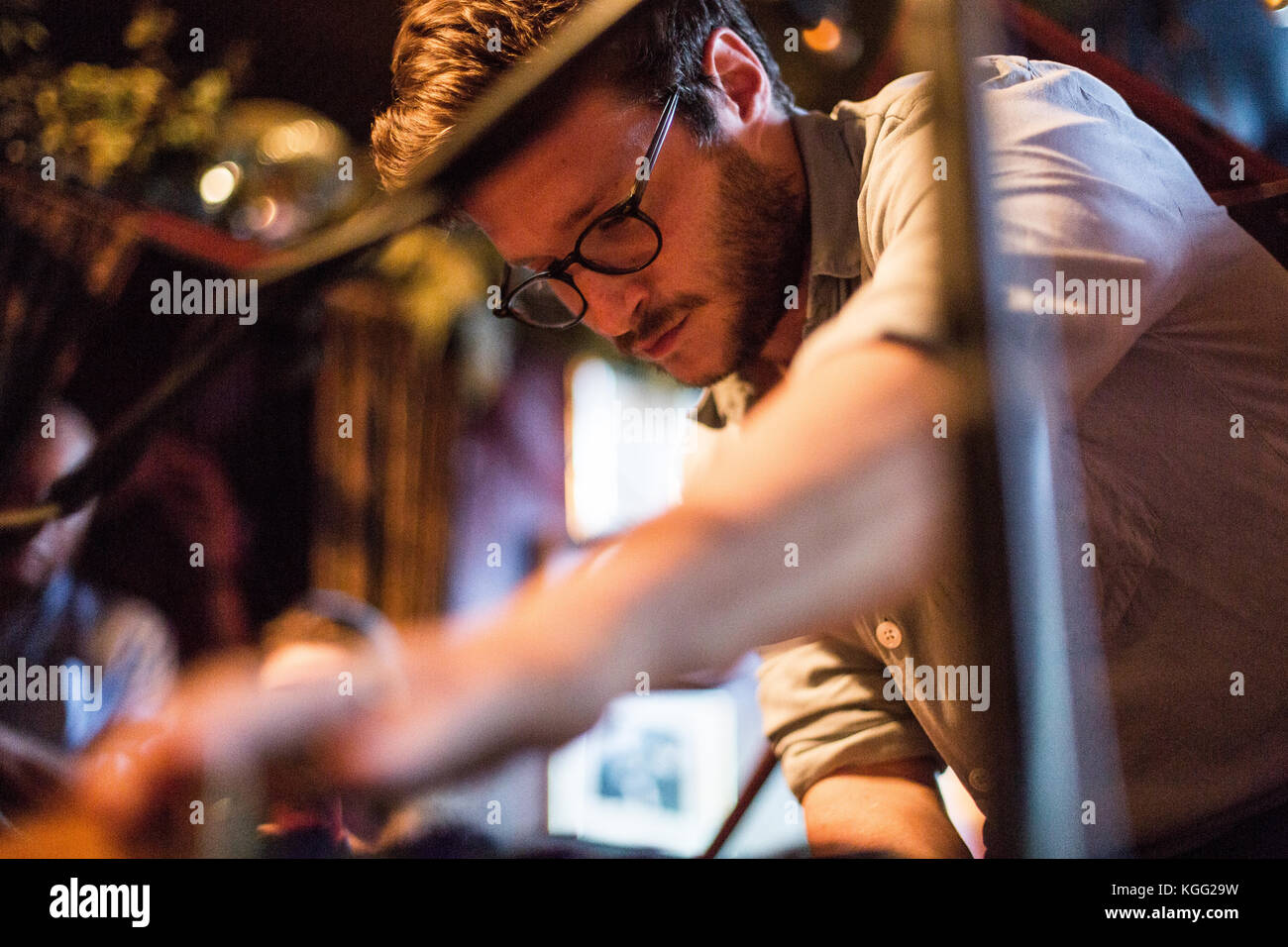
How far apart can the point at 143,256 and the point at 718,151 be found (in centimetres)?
167

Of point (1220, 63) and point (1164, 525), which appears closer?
point (1164, 525)

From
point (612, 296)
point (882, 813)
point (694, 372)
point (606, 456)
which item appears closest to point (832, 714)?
point (882, 813)

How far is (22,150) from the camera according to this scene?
1.84 m

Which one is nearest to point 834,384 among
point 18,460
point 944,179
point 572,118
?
point 944,179

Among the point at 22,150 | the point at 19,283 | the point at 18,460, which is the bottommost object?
the point at 18,460

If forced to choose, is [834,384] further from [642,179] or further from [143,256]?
[143,256]

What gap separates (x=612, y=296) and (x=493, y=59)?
0.25 m

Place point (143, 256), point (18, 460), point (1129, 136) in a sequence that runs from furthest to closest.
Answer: point (143, 256) → point (18, 460) → point (1129, 136)

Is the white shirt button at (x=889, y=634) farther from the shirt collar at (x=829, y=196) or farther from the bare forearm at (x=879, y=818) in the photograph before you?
the shirt collar at (x=829, y=196)

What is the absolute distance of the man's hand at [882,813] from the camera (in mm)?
792

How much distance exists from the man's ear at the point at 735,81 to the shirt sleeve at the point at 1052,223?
284 millimetres

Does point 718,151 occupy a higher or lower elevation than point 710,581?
higher

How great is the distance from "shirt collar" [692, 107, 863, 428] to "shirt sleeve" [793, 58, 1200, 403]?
0.17 meters

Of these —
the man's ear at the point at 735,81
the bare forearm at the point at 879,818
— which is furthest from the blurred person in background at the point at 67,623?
the man's ear at the point at 735,81
